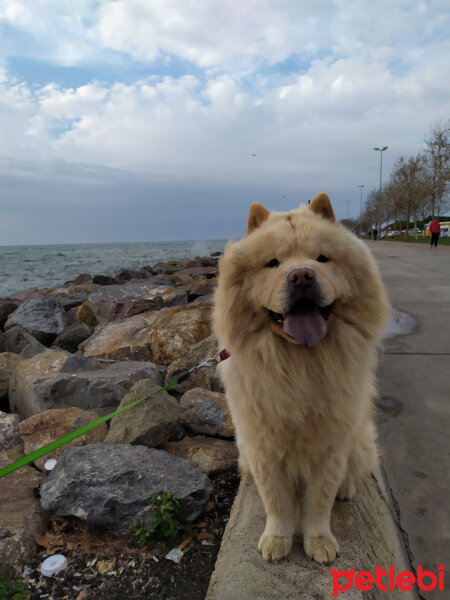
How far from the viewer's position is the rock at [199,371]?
4.38m

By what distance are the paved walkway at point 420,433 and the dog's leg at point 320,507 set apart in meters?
0.69

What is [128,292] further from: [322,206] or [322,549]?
[322,549]

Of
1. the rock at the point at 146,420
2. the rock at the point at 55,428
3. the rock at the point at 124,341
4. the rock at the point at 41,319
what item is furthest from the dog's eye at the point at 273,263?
the rock at the point at 41,319

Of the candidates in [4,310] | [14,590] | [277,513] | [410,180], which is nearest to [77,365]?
[14,590]

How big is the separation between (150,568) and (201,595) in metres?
0.33

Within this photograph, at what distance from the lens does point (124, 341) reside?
610cm

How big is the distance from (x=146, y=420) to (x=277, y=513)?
1.36m

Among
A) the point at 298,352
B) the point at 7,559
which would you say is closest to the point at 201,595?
the point at 7,559

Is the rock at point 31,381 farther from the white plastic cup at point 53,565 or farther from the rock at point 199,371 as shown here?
the white plastic cup at point 53,565

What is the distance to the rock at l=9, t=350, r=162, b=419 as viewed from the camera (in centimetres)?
405

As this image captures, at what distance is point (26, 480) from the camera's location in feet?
9.59

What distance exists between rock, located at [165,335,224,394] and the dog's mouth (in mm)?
2533

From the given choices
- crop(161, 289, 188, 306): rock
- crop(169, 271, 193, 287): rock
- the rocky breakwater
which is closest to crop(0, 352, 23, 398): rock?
the rocky breakwater

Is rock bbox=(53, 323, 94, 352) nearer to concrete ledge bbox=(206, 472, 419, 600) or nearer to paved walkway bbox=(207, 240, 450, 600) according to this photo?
paved walkway bbox=(207, 240, 450, 600)
